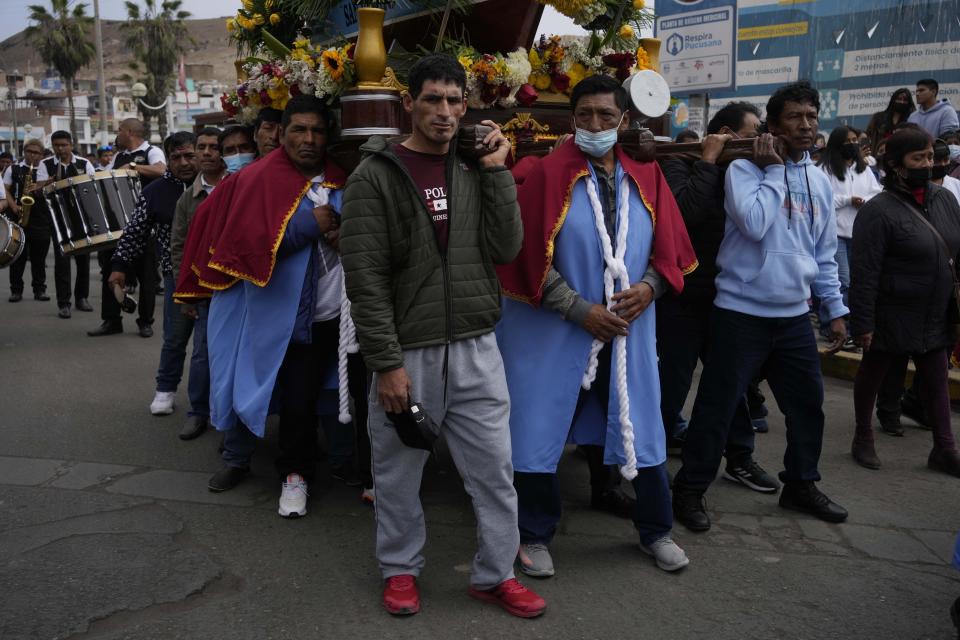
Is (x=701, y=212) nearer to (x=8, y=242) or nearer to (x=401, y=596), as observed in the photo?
(x=401, y=596)

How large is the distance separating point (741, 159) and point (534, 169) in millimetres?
1003

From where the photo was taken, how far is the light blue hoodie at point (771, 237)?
13.5 feet

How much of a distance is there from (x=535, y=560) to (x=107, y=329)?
273 inches

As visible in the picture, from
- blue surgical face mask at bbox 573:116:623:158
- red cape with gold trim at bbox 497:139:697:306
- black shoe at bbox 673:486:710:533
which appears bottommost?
black shoe at bbox 673:486:710:533

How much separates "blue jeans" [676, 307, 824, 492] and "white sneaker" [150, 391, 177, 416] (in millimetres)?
3641

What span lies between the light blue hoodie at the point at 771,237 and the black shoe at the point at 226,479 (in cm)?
261

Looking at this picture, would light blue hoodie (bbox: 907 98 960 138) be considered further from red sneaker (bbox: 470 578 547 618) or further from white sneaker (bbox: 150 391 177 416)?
red sneaker (bbox: 470 578 547 618)

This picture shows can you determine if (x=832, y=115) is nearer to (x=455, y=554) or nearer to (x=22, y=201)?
(x=22, y=201)

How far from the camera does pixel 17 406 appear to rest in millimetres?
6562

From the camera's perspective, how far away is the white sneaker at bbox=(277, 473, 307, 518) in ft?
14.8

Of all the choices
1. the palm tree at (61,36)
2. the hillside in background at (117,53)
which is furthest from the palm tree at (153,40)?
the hillside in background at (117,53)

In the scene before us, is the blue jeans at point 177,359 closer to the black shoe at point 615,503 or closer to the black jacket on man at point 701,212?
the black shoe at point 615,503

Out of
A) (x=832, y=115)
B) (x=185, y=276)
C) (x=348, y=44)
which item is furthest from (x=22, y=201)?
(x=832, y=115)

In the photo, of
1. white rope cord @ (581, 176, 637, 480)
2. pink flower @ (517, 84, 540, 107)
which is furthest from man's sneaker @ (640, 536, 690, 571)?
pink flower @ (517, 84, 540, 107)
